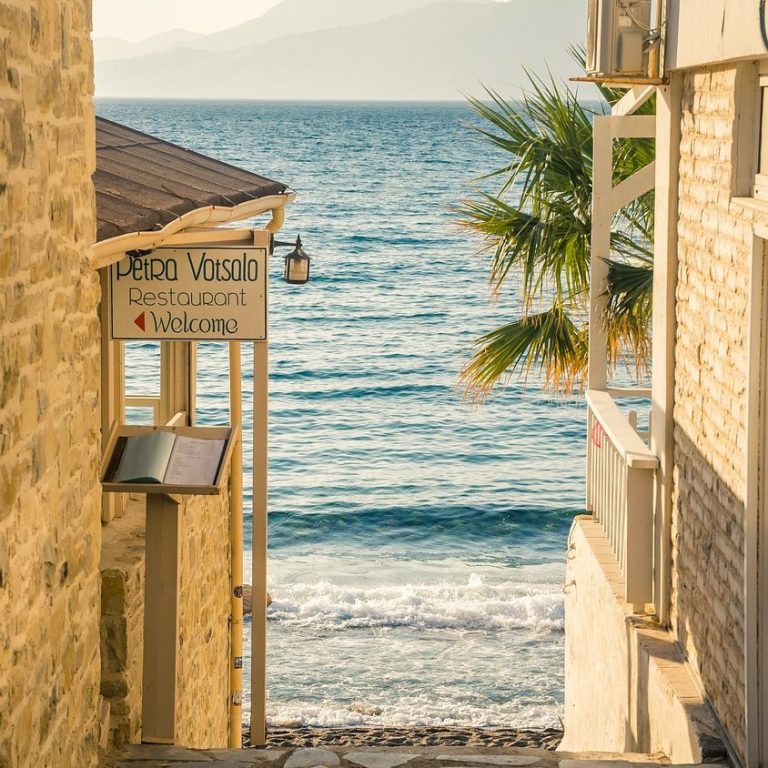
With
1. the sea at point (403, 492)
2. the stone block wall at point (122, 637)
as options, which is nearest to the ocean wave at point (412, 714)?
the sea at point (403, 492)

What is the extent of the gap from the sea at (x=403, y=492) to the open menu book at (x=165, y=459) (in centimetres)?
315

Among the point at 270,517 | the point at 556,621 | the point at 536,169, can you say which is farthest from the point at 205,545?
the point at 270,517

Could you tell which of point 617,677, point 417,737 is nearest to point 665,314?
point 617,677

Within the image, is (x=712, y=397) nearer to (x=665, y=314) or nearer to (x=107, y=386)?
(x=665, y=314)

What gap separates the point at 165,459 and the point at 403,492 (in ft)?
65.1

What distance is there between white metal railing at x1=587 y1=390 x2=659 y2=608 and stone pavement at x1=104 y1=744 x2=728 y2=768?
55.6 inches

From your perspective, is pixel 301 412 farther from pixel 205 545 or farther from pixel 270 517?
pixel 205 545

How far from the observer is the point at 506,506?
24562mm

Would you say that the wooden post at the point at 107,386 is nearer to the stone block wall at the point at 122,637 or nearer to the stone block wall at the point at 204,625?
the stone block wall at the point at 122,637

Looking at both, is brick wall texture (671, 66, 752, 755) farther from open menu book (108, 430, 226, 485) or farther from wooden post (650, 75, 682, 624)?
open menu book (108, 430, 226, 485)

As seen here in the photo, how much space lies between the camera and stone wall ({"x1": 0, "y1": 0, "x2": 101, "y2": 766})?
13.3 ft

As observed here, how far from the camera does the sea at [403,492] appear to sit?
51.9 feet

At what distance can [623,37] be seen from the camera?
707 cm

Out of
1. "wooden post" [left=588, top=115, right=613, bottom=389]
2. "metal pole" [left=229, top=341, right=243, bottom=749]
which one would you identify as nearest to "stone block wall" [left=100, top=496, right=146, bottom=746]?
"metal pole" [left=229, top=341, right=243, bottom=749]
